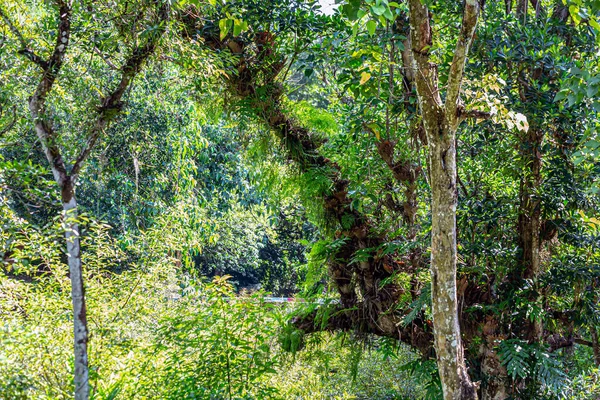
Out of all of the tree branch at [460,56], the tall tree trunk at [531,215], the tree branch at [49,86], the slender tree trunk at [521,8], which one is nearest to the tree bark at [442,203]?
the tree branch at [460,56]

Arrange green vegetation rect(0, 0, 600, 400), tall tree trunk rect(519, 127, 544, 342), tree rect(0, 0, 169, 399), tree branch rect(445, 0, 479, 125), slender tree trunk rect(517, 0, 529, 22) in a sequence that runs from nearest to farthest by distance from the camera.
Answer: tree branch rect(445, 0, 479, 125) < green vegetation rect(0, 0, 600, 400) < tree rect(0, 0, 169, 399) < tall tree trunk rect(519, 127, 544, 342) < slender tree trunk rect(517, 0, 529, 22)

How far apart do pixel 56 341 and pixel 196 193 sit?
4356mm

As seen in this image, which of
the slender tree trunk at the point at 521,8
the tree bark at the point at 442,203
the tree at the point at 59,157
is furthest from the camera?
the slender tree trunk at the point at 521,8

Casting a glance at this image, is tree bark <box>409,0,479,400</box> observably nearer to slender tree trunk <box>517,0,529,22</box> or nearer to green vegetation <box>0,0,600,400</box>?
green vegetation <box>0,0,600,400</box>

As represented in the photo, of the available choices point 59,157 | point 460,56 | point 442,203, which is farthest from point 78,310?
point 460,56

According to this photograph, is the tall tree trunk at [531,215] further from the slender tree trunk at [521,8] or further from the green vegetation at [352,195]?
the slender tree trunk at [521,8]

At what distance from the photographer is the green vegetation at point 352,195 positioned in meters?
2.86

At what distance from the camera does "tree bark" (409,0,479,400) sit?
2.66m

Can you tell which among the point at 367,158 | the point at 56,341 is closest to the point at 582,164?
the point at 367,158

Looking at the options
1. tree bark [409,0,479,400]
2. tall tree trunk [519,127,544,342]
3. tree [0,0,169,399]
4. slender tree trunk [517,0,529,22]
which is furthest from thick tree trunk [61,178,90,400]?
slender tree trunk [517,0,529,22]

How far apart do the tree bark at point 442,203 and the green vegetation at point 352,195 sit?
1cm

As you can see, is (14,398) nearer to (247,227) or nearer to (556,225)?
(556,225)

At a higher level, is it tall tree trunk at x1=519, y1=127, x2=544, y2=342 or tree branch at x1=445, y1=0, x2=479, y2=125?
tree branch at x1=445, y1=0, x2=479, y2=125

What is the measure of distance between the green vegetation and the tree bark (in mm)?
10
